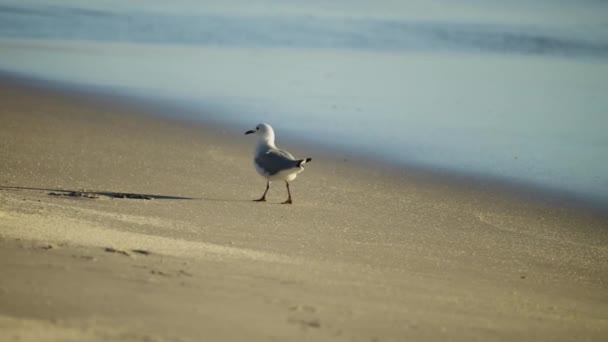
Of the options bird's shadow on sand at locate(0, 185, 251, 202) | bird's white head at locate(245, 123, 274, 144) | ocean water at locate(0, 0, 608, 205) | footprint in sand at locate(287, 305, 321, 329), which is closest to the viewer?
footprint in sand at locate(287, 305, 321, 329)

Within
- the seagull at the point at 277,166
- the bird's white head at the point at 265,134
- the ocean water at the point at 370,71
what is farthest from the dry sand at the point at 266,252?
the ocean water at the point at 370,71

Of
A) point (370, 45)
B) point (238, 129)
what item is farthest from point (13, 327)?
point (370, 45)

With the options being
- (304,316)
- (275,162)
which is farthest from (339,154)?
(304,316)

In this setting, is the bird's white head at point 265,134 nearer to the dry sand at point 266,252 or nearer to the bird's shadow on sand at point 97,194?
the dry sand at point 266,252

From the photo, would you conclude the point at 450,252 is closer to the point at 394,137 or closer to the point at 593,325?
the point at 593,325

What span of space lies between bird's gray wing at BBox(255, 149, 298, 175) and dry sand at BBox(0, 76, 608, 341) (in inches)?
11.6

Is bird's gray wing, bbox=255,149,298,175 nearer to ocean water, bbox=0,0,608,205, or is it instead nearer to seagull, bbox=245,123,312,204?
seagull, bbox=245,123,312,204

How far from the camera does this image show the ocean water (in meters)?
11.5

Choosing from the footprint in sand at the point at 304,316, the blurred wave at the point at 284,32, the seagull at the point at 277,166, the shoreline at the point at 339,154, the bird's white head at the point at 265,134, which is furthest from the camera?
the blurred wave at the point at 284,32

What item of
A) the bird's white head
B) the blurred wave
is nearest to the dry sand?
the bird's white head

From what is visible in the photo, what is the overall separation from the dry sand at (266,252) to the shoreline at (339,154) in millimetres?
106

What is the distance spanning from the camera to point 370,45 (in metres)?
23.6

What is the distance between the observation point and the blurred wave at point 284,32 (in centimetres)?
2308

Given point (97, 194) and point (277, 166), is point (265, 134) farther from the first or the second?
point (97, 194)
